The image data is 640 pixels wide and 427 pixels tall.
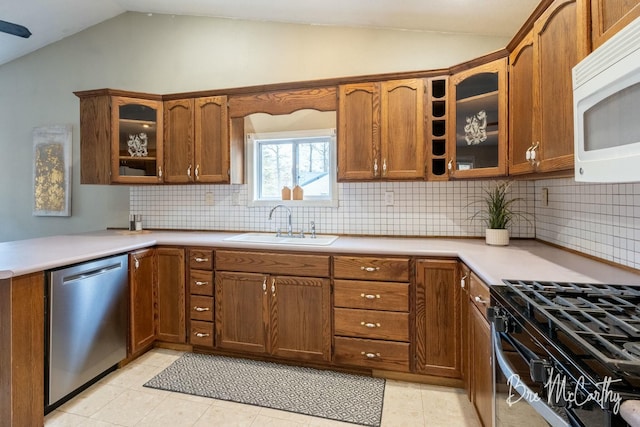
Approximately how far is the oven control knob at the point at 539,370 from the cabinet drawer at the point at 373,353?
4.53 ft

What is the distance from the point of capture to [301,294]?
7.61ft

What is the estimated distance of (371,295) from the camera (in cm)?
219

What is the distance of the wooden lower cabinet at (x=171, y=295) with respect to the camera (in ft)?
8.37

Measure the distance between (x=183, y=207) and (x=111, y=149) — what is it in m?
0.80

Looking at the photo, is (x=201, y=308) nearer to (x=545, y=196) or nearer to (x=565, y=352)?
(x=565, y=352)

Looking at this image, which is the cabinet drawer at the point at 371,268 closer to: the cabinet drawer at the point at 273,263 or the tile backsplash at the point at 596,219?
the cabinet drawer at the point at 273,263

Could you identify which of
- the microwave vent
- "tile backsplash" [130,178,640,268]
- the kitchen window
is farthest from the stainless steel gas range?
the kitchen window

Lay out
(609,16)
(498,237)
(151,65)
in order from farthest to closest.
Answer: (151,65) → (498,237) → (609,16)

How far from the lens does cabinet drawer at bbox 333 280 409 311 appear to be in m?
2.14

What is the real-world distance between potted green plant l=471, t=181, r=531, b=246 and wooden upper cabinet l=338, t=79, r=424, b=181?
1.93 feet

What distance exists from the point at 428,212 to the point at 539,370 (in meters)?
1.93

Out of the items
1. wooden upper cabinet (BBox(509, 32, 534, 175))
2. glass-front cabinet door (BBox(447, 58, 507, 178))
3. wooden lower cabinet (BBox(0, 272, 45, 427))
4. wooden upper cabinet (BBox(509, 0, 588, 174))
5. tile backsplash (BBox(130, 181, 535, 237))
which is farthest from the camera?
tile backsplash (BBox(130, 181, 535, 237))

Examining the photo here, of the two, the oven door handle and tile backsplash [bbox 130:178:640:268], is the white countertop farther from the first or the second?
the oven door handle

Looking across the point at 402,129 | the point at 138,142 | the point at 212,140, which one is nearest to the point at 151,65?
the point at 138,142
